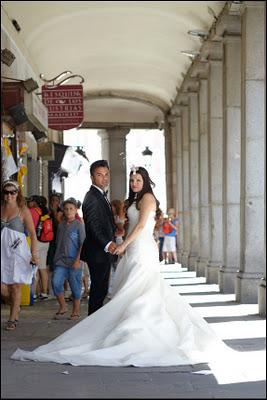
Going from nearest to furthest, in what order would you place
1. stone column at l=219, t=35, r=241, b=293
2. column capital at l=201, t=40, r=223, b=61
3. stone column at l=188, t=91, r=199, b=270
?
stone column at l=219, t=35, r=241, b=293 → column capital at l=201, t=40, r=223, b=61 → stone column at l=188, t=91, r=199, b=270

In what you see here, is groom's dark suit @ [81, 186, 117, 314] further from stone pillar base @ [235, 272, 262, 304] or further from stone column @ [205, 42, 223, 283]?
stone column @ [205, 42, 223, 283]

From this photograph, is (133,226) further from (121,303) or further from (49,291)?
(49,291)

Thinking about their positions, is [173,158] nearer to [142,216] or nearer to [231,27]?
[231,27]

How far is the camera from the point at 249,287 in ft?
37.6

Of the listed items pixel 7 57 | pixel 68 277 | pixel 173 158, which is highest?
pixel 7 57

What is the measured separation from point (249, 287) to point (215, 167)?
15.2 ft

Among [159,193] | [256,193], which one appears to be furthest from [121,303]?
[159,193]

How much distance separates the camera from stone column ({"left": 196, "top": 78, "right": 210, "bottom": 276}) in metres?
18.0

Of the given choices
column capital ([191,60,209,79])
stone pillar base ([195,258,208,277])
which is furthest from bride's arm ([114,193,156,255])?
stone pillar base ([195,258,208,277])

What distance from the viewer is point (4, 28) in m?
12.0

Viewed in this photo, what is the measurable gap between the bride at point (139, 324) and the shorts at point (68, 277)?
2500mm

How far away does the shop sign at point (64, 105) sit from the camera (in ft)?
45.9

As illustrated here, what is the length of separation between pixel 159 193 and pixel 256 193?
31.2 m

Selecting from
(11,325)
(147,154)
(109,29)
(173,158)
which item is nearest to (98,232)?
(11,325)
